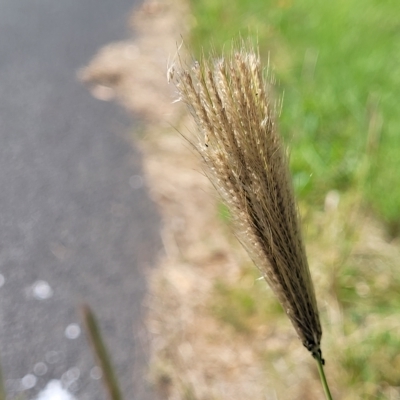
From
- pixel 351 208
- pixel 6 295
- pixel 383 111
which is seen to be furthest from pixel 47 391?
pixel 383 111

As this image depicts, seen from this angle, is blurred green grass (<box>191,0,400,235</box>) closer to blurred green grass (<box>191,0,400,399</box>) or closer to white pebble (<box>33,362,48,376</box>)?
blurred green grass (<box>191,0,400,399</box>)

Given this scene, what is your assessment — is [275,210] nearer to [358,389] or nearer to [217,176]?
[217,176]

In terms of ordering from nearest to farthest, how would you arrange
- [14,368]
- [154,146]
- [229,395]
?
[229,395], [14,368], [154,146]

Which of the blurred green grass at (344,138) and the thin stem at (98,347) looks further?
the blurred green grass at (344,138)

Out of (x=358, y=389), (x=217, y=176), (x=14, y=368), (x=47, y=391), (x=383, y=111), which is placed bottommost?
(x=358, y=389)

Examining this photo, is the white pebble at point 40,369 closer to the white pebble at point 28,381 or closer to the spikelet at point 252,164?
the white pebble at point 28,381

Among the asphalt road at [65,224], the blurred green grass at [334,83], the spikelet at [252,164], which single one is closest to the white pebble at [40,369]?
the asphalt road at [65,224]
